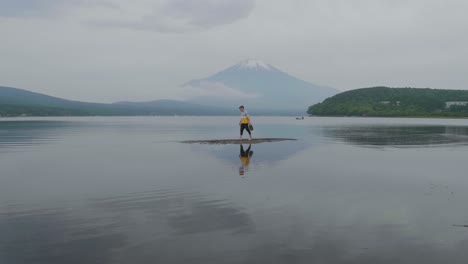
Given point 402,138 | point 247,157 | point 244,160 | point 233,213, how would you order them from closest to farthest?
point 233,213 → point 244,160 → point 247,157 → point 402,138

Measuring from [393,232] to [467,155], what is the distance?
2094 centimetres

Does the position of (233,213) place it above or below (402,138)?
above

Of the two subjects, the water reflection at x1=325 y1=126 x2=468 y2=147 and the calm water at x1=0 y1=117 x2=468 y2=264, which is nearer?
the calm water at x1=0 y1=117 x2=468 y2=264

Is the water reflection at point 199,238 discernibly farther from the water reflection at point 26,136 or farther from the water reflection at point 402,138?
the water reflection at point 402,138

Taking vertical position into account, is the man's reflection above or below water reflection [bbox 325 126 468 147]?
above

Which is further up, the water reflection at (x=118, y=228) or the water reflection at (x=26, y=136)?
the water reflection at (x=26, y=136)

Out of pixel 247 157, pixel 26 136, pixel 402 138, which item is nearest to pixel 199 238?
pixel 247 157

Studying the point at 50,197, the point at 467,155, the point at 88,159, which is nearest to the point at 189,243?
the point at 50,197

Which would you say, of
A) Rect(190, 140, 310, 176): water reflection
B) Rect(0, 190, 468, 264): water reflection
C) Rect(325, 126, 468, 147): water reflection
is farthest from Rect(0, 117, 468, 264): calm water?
Rect(325, 126, 468, 147): water reflection

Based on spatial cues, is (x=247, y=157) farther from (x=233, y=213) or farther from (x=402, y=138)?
(x=402, y=138)

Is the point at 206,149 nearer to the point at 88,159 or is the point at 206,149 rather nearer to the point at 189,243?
the point at 88,159

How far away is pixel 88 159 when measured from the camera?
25.6 m

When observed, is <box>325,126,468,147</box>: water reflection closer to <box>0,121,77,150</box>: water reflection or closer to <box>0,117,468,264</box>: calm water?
<box>0,117,468,264</box>: calm water

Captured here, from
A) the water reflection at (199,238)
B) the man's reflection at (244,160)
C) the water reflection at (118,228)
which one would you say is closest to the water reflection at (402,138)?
the man's reflection at (244,160)
